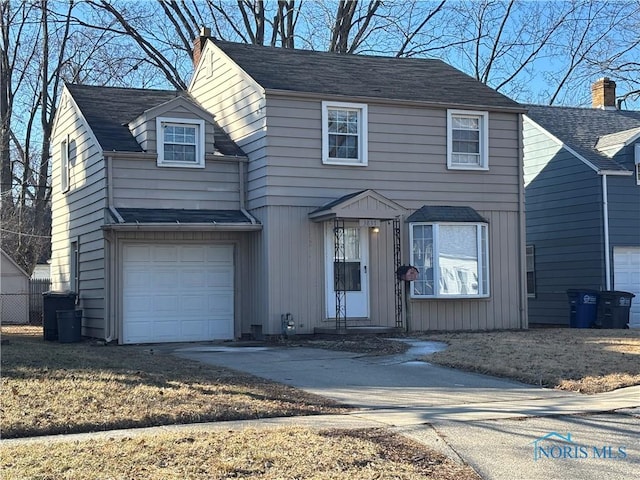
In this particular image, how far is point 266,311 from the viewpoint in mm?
17141

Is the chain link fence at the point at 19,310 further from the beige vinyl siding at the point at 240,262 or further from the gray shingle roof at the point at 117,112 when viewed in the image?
the beige vinyl siding at the point at 240,262

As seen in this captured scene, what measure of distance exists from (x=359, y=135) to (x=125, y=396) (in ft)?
34.4

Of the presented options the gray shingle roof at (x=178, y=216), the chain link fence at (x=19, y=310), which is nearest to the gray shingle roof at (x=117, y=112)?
the gray shingle roof at (x=178, y=216)

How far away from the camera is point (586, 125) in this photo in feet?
81.4

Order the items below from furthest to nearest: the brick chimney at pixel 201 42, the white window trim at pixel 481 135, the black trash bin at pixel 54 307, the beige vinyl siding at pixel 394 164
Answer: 1. the brick chimney at pixel 201 42
2. the white window trim at pixel 481 135
3. the black trash bin at pixel 54 307
4. the beige vinyl siding at pixel 394 164

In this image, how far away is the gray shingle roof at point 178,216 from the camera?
16703 millimetres

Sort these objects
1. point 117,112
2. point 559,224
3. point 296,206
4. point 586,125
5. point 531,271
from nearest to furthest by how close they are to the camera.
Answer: point 296,206
point 117,112
point 559,224
point 531,271
point 586,125

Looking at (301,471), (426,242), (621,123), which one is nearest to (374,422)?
(301,471)

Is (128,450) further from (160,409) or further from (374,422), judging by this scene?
(374,422)

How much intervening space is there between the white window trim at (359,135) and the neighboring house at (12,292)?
13.9 meters

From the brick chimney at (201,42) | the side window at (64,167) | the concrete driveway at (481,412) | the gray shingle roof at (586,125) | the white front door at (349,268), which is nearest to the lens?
the concrete driveway at (481,412)

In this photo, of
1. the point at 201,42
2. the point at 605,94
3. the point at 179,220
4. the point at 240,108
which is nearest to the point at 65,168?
the point at 201,42

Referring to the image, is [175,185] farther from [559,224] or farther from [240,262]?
[559,224]

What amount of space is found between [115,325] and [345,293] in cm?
489
